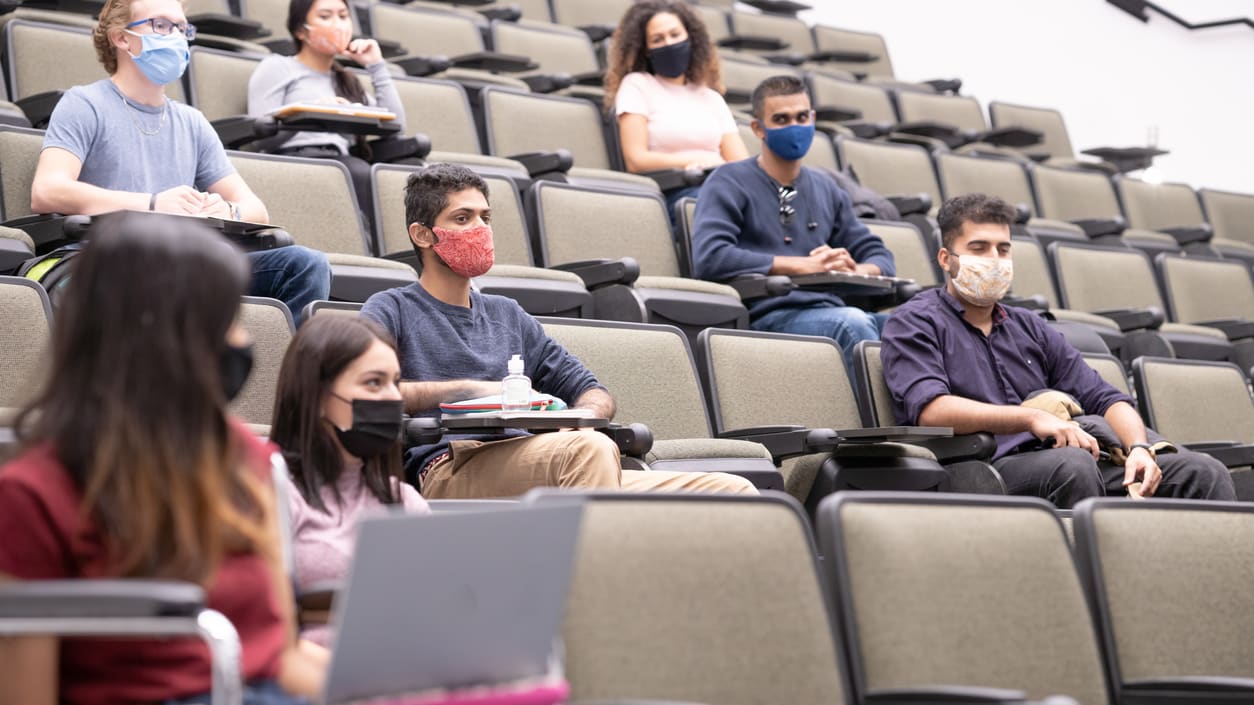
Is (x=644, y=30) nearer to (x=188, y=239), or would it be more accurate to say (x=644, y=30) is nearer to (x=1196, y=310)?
(x=1196, y=310)

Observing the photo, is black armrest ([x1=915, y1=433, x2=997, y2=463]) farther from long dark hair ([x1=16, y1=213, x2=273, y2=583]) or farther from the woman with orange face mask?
long dark hair ([x1=16, y1=213, x2=273, y2=583])

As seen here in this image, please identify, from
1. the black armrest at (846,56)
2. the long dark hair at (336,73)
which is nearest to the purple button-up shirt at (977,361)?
the long dark hair at (336,73)

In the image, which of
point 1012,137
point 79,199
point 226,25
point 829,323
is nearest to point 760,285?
point 829,323

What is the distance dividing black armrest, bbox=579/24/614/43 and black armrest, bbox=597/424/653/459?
3.16 m

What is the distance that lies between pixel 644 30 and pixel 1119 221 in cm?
168

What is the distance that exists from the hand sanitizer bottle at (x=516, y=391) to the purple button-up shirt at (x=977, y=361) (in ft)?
2.46

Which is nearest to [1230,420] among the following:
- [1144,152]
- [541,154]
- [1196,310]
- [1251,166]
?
[1196,310]

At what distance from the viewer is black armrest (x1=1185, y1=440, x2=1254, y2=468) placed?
8.45ft

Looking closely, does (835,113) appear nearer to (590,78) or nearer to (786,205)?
(590,78)

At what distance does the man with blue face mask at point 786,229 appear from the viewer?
2.88m

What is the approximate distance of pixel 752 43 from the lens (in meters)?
5.46

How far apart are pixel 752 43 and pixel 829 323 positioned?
2865 millimetres

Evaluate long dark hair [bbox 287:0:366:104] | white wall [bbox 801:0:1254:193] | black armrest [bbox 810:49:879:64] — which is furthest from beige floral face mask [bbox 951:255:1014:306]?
white wall [bbox 801:0:1254:193]

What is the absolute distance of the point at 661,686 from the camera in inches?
47.0
